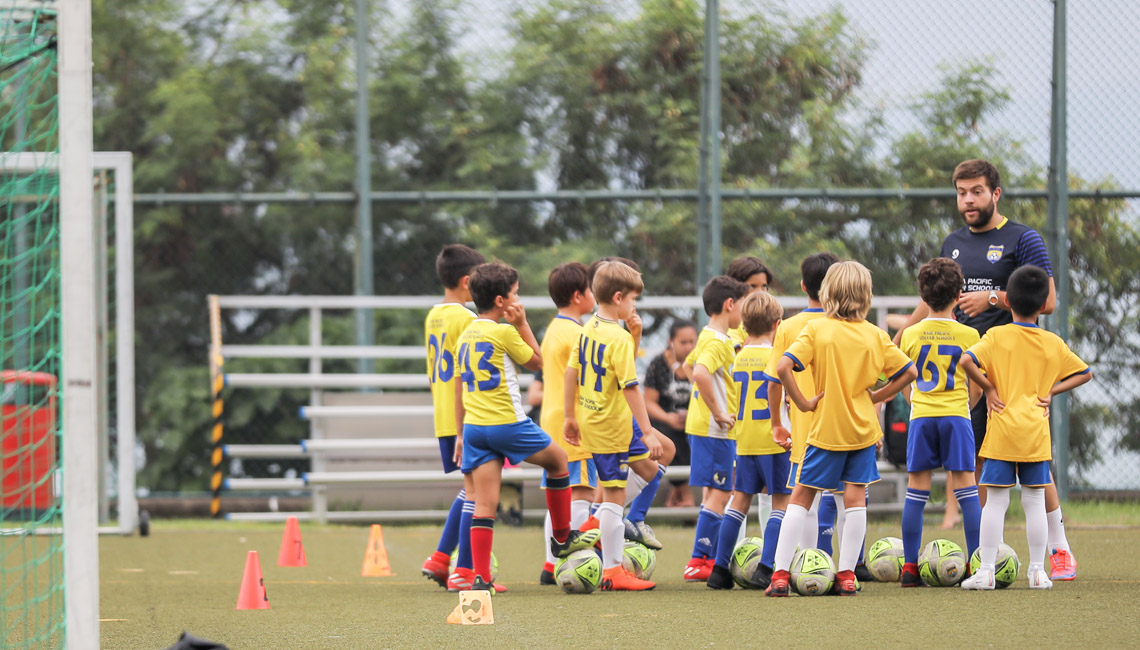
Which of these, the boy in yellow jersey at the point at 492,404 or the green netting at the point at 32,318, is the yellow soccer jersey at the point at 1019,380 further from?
the green netting at the point at 32,318

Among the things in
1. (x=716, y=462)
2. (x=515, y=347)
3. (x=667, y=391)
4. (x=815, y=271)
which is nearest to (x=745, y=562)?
(x=716, y=462)

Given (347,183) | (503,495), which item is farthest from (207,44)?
(503,495)

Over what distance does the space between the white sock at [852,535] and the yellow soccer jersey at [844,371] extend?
0.98ft

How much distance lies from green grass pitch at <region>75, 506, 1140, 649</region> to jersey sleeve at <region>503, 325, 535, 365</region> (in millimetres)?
1043

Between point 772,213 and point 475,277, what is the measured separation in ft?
17.2

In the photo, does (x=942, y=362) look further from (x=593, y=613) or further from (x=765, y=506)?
(x=593, y=613)

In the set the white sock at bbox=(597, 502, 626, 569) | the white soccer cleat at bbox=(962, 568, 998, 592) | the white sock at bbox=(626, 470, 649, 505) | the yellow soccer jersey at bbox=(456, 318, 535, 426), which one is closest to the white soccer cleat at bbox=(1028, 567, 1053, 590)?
the white soccer cleat at bbox=(962, 568, 998, 592)

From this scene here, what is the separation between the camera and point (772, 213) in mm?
10172

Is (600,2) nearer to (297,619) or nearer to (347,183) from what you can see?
(347,183)

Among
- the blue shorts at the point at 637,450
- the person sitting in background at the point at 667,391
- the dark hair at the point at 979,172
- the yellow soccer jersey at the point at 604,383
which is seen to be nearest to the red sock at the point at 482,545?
the yellow soccer jersey at the point at 604,383

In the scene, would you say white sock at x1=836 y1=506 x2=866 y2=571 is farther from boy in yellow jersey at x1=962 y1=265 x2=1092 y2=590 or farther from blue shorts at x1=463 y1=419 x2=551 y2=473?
blue shorts at x1=463 y1=419 x2=551 y2=473

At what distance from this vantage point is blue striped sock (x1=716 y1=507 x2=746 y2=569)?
19.2 ft

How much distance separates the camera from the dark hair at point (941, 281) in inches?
219

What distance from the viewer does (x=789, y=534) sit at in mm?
5266
